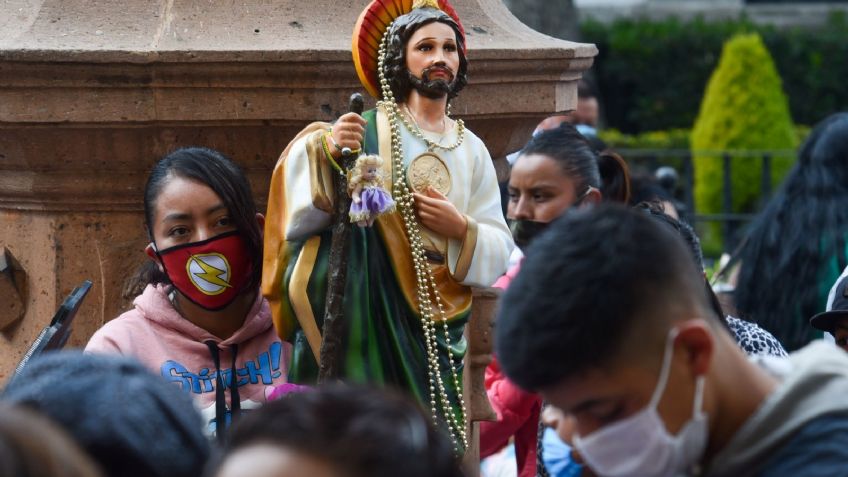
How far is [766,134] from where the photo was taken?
56.0 feet

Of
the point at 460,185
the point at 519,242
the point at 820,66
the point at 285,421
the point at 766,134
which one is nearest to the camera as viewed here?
the point at 285,421

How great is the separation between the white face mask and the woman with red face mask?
1.48 meters

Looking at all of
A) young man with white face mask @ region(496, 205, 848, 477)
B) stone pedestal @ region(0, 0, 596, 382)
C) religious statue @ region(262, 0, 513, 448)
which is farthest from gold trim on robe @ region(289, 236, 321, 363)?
young man with white face mask @ region(496, 205, 848, 477)

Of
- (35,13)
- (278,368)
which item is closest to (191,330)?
(278,368)

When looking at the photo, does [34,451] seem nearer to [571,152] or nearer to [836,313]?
[836,313]

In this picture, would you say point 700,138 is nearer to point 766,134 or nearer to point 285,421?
point 766,134

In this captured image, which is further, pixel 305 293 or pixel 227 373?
pixel 227 373

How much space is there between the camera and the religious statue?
3.53 metres

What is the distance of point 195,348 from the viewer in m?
3.77

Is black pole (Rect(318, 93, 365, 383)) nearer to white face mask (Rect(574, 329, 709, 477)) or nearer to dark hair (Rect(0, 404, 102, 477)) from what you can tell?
white face mask (Rect(574, 329, 709, 477))

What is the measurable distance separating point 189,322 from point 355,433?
6.04 ft

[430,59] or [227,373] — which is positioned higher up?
[430,59]

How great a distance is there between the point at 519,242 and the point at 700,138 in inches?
501

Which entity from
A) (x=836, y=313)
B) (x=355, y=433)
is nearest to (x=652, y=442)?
(x=355, y=433)
